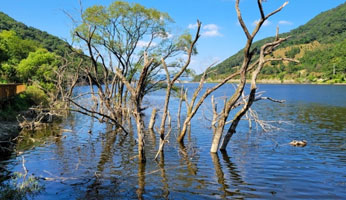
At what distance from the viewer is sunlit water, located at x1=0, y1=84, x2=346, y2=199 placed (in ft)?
39.2

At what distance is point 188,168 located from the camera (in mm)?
15336

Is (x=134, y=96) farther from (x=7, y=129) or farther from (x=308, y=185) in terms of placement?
(x=7, y=129)

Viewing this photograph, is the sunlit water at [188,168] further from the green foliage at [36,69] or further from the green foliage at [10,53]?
the green foliage at [10,53]

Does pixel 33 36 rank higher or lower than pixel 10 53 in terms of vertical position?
higher

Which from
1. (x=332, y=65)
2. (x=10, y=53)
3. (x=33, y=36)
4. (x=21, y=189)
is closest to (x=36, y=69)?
(x=10, y=53)

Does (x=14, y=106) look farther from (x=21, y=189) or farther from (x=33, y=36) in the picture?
(x=33, y=36)

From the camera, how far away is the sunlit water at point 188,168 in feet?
39.2

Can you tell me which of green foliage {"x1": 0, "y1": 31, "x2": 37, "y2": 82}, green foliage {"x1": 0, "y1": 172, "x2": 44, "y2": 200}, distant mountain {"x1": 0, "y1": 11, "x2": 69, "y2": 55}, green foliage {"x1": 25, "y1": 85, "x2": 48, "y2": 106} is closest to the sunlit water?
green foliage {"x1": 0, "y1": 172, "x2": 44, "y2": 200}

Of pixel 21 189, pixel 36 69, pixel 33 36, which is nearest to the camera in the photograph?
pixel 21 189

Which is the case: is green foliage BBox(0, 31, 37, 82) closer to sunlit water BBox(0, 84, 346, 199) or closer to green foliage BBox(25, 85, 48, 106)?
green foliage BBox(25, 85, 48, 106)

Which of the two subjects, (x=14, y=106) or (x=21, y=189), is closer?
(x=21, y=189)

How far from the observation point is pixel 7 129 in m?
24.5

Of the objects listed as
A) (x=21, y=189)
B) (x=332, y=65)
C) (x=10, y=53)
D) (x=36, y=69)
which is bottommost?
(x=21, y=189)

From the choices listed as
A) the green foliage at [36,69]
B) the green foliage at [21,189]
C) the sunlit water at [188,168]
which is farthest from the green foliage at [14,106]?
the green foliage at [21,189]
